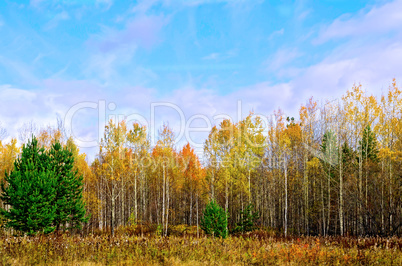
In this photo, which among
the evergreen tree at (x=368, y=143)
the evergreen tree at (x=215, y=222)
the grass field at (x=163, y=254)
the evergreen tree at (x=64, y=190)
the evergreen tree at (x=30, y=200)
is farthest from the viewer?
the evergreen tree at (x=368, y=143)

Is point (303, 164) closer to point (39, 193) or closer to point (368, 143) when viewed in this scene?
point (368, 143)

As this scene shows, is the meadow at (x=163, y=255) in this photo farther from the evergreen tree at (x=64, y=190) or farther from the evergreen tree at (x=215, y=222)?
the evergreen tree at (x=64, y=190)

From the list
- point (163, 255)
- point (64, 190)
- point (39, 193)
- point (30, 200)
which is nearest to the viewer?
point (163, 255)

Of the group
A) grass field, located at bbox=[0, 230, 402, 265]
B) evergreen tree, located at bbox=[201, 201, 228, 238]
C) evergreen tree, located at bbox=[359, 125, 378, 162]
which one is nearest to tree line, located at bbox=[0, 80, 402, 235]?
evergreen tree, located at bbox=[359, 125, 378, 162]

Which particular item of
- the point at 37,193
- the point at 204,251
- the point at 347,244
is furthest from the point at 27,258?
the point at 347,244

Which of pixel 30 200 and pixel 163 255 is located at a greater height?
pixel 30 200

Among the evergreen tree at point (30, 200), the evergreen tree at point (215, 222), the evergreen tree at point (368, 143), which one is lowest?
the evergreen tree at point (215, 222)

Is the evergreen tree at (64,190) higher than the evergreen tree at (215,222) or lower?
higher

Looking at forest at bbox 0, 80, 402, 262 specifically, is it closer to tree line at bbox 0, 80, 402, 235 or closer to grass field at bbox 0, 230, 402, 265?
tree line at bbox 0, 80, 402, 235

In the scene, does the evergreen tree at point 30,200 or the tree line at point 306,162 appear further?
the tree line at point 306,162

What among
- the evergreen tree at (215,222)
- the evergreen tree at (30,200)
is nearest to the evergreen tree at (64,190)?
the evergreen tree at (30,200)

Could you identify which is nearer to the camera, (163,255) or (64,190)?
(163,255)

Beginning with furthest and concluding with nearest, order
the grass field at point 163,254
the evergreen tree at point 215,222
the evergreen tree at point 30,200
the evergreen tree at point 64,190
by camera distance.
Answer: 1. the evergreen tree at point 64,190
2. the evergreen tree at point 215,222
3. the evergreen tree at point 30,200
4. the grass field at point 163,254

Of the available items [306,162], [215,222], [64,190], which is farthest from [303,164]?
[64,190]
